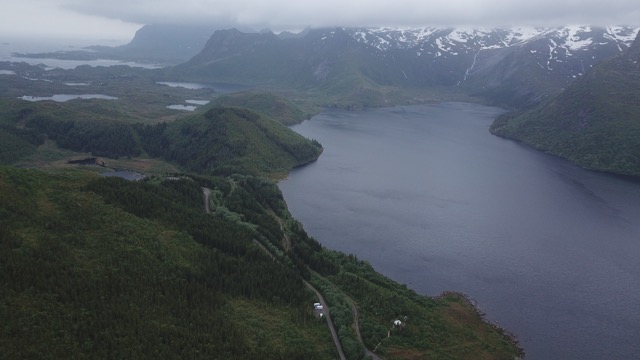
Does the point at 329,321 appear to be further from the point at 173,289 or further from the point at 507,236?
the point at 507,236

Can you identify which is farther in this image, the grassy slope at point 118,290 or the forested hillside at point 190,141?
the forested hillside at point 190,141

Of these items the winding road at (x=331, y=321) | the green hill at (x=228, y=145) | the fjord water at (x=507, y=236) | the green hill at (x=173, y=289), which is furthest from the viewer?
the green hill at (x=228, y=145)

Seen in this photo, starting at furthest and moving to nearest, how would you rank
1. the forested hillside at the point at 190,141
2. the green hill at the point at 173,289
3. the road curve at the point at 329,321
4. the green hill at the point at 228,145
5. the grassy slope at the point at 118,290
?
1. the forested hillside at the point at 190,141
2. the green hill at the point at 228,145
3. the road curve at the point at 329,321
4. the green hill at the point at 173,289
5. the grassy slope at the point at 118,290

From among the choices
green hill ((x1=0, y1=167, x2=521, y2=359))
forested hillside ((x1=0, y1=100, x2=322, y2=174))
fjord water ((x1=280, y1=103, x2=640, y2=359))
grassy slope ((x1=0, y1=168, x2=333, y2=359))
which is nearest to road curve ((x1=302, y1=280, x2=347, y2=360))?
green hill ((x1=0, y1=167, x2=521, y2=359))

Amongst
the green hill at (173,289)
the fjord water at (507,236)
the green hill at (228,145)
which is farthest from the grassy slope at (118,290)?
the green hill at (228,145)

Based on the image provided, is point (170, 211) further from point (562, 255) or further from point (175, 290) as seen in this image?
point (562, 255)

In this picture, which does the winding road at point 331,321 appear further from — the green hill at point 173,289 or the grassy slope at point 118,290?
the grassy slope at point 118,290

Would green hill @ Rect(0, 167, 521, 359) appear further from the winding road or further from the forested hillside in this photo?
the forested hillside

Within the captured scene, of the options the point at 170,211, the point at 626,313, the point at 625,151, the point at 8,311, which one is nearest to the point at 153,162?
the point at 170,211
